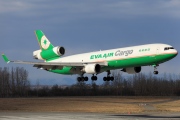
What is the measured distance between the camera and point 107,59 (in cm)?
6625

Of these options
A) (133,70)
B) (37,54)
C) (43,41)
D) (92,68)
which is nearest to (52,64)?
(92,68)

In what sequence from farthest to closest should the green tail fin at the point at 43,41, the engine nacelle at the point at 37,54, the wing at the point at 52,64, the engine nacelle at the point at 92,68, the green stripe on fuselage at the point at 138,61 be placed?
the green tail fin at the point at 43,41 → the engine nacelle at the point at 37,54 → the wing at the point at 52,64 → the engine nacelle at the point at 92,68 → the green stripe on fuselage at the point at 138,61

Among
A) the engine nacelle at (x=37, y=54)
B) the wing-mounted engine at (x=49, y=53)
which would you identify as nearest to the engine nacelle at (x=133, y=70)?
the wing-mounted engine at (x=49, y=53)

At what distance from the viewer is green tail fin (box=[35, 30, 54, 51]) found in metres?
83.0

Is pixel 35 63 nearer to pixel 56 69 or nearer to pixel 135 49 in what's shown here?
pixel 56 69

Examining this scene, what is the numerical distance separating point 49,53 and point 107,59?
17145mm

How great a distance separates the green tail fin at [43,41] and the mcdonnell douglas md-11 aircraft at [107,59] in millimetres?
2189

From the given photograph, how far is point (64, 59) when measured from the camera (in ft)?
254

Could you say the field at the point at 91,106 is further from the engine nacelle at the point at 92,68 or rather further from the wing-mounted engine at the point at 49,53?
the engine nacelle at the point at 92,68

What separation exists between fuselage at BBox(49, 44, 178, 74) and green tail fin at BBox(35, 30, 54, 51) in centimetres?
1562

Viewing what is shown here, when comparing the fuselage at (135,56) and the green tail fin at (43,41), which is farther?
the green tail fin at (43,41)

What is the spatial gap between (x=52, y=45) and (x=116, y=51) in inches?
826

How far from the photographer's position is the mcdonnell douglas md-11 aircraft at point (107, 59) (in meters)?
60.8

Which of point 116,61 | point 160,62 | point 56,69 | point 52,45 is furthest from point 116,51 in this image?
point 52,45
